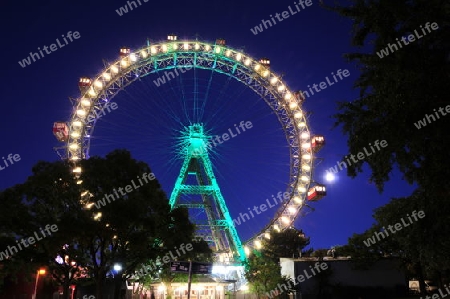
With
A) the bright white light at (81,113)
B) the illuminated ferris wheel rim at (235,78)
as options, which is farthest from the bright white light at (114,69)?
the bright white light at (81,113)

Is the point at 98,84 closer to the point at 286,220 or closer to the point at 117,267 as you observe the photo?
the point at 117,267

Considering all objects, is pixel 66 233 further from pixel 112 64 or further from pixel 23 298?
pixel 112 64

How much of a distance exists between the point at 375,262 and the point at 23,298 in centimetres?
2721

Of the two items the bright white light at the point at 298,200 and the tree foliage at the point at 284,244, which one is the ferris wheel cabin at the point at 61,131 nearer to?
the bright white light at the point at 298,200

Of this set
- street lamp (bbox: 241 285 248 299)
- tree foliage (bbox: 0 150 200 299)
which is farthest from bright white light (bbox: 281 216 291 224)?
→ tree foliage (bbox: 0 150 200 299)

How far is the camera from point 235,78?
148 feet

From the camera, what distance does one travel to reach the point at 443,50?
44.0ft

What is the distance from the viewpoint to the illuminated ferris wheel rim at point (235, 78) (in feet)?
138

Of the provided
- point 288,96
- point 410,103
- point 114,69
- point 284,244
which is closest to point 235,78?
point 288,96

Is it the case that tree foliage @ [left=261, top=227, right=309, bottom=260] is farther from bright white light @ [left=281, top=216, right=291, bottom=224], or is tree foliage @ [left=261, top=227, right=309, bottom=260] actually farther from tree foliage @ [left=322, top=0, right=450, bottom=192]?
tree foliage @ [left=322, top=0, right=450, bottom=192]

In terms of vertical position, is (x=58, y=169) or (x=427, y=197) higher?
(x=58, y=169)

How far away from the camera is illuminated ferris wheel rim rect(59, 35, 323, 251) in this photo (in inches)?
1657

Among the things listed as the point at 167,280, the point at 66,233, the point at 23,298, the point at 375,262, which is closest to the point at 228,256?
the point at 167,280

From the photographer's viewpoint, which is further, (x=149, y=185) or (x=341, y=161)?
(x=149, y=185)
